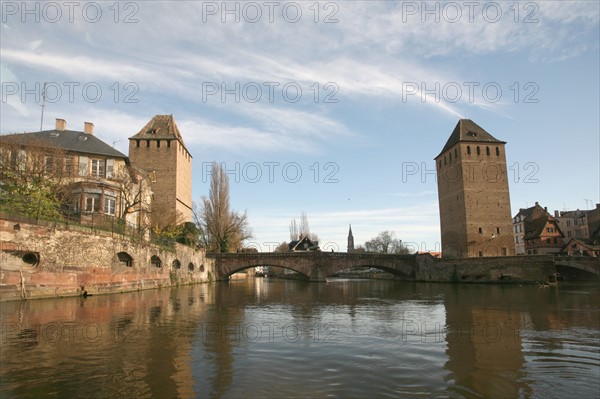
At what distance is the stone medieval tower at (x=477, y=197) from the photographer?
58.8 meters

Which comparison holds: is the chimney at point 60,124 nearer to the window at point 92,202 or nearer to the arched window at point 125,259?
the window at point 92,202

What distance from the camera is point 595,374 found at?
8148 mm

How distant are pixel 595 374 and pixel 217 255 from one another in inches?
1859

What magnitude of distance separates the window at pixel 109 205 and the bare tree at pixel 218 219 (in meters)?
21.9

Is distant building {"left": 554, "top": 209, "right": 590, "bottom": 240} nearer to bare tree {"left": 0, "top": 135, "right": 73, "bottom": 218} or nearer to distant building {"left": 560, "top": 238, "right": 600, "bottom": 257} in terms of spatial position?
distant building {"left": 560, "top": 238, "right": 600, "bottom": 257}

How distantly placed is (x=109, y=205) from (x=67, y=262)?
12320 millimetres

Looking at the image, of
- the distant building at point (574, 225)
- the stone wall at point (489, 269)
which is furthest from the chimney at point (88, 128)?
the distant building at point (574, 225)

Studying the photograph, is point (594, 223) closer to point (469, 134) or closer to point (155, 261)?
point (469, 134)

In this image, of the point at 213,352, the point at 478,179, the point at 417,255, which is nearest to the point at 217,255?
the point at 417,255

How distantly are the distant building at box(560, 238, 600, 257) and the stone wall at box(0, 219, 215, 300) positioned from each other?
62861 mm

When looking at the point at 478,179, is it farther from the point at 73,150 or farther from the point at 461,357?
the point at 461,357

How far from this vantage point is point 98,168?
37250mm

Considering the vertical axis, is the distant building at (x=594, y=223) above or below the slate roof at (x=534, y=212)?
below

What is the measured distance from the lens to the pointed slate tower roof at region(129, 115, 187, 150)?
58.0 metres
